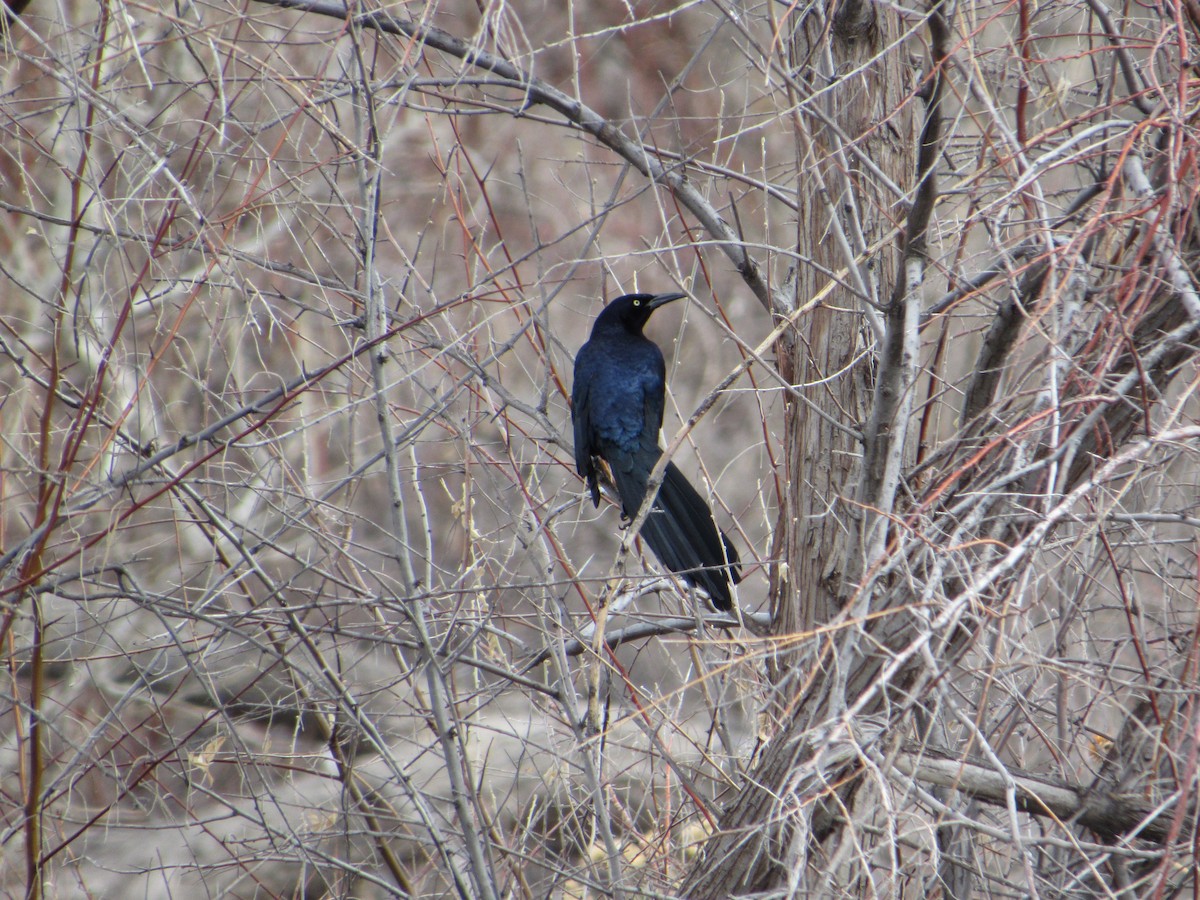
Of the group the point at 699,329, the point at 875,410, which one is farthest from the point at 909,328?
the point at 699,329

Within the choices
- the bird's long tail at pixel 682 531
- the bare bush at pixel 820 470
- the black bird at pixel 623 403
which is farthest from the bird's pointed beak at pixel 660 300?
the bare bush at pixel 820 470

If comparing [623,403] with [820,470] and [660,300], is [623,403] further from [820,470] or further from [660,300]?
[820,470]

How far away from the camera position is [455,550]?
1157 centimetres

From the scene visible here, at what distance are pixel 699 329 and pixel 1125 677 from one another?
10025 mm

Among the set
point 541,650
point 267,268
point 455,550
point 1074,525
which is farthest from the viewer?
point 455,550

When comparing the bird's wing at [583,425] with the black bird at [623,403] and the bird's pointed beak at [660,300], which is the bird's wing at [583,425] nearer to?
the black bird at [623,403]

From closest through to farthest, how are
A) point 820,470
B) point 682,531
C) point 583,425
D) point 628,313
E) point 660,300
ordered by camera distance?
point 820,470, point 682,531, point 660,300, point 583,425, point 628,313

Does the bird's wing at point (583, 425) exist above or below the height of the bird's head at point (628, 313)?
below

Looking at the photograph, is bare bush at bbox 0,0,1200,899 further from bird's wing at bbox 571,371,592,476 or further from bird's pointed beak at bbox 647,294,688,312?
bird's wing at bbox 571,371,592,476

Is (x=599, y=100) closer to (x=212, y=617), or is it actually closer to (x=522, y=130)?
(x=522, y=130)

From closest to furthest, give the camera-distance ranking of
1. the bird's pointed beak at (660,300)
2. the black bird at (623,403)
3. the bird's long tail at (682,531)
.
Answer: the bird's long tail at (682,531) < the bird's pointed beak at (660,300) < the black bird at (623,403)

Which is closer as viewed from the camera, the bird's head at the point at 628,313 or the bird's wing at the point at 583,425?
the bird's wing at the point at 583,425

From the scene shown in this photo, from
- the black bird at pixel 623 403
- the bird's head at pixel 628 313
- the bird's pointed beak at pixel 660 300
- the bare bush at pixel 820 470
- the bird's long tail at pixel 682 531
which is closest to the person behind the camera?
the bare bush at pixel 820 470

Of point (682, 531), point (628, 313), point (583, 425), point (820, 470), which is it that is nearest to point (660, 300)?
point (628, 313)
